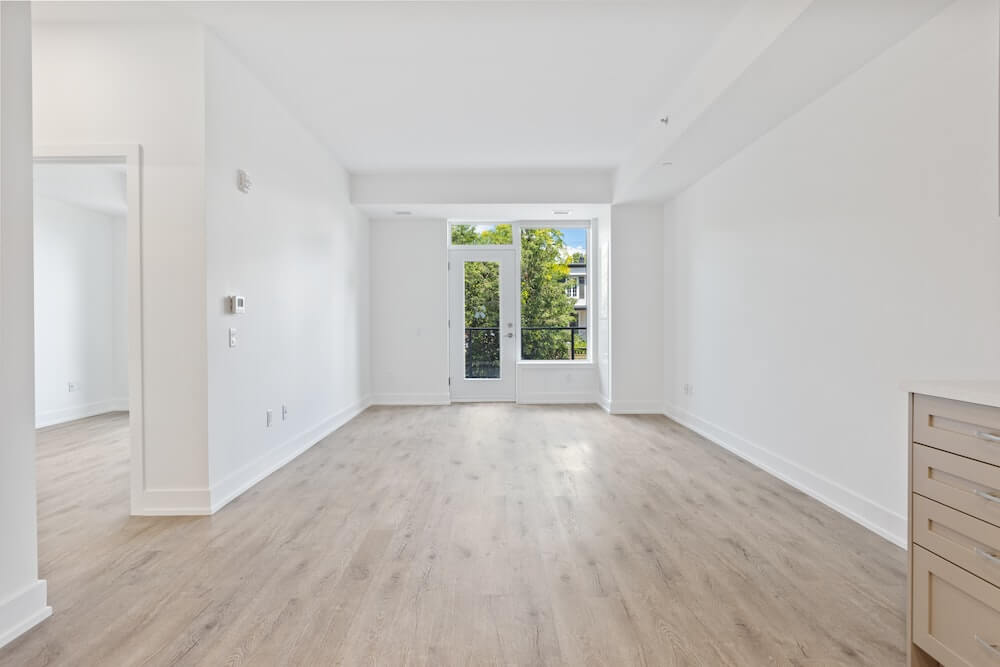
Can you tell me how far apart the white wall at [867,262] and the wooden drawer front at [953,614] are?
1084mm

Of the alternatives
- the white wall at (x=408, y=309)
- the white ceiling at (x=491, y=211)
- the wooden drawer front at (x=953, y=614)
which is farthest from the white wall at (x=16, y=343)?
the white wall at (x=408, y=309)

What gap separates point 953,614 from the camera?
1477 mm

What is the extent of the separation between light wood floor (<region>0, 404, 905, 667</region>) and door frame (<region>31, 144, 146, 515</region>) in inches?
12.4

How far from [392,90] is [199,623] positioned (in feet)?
11.3

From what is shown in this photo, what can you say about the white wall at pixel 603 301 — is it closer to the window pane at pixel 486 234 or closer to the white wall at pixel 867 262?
the window pane at pixel 486 234

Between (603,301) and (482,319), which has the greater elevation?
(603,301)

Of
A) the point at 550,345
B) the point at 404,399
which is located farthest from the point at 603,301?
the point at 404,399

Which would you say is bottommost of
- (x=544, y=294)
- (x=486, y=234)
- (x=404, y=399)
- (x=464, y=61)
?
(x=404, y=399)

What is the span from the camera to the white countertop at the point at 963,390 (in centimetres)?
135

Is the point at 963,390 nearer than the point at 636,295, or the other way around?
the point at 963,390

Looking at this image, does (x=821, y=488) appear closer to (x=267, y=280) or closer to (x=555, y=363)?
(x=267, y=280)

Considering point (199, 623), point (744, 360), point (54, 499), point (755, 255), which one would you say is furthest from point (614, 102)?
point (54, 499)

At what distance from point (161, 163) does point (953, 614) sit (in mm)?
3871

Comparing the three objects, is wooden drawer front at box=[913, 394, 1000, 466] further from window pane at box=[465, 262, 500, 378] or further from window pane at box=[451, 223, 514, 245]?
window pane at box=[451, 223, 514, 245]
